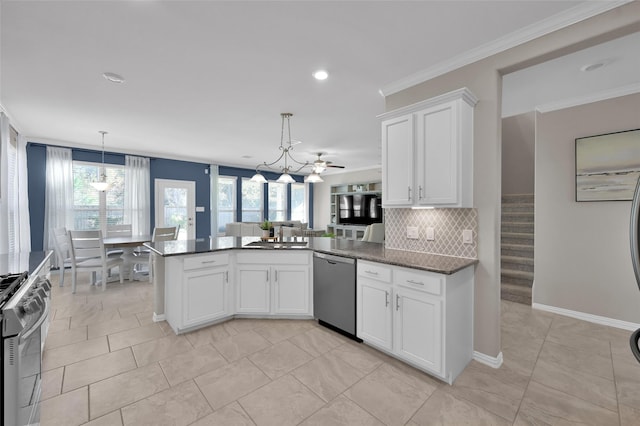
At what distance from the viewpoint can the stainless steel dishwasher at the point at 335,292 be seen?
2.70 metres

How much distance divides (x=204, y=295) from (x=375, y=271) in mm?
1856

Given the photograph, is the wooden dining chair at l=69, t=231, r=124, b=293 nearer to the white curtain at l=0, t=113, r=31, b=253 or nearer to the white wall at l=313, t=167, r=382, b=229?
the white curtain at l=0, t=113, r=31, b=253

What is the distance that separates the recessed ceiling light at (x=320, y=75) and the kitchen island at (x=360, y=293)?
5.95 feet

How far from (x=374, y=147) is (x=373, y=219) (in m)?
3.09

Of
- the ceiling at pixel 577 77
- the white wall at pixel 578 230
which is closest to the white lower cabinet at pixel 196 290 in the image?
the ceiling at pixel 577 77

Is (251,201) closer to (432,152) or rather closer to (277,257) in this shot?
(277,257)

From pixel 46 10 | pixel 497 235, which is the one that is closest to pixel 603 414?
pixel 497 235

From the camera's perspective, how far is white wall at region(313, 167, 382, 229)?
29.4ft

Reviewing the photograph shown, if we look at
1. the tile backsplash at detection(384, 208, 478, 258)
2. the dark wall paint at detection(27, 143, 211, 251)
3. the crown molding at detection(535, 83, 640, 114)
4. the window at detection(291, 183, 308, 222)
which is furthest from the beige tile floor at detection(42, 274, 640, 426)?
the window at detection(291, 183, 308, 222)

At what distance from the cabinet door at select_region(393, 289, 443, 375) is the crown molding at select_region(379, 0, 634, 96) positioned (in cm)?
209

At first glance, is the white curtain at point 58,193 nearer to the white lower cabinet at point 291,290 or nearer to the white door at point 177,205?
the white door at point 177,205

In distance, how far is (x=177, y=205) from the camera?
7184 mm

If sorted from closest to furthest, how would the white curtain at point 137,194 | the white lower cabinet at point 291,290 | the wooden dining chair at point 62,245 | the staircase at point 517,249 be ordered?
the white lower cabinet at point 291,290 → the staircase at point 517,249 → the wooden dining chair at point 62,245 → the white curtain at point 137,194

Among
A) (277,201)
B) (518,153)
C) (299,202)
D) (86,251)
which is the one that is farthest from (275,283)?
(299,202)
